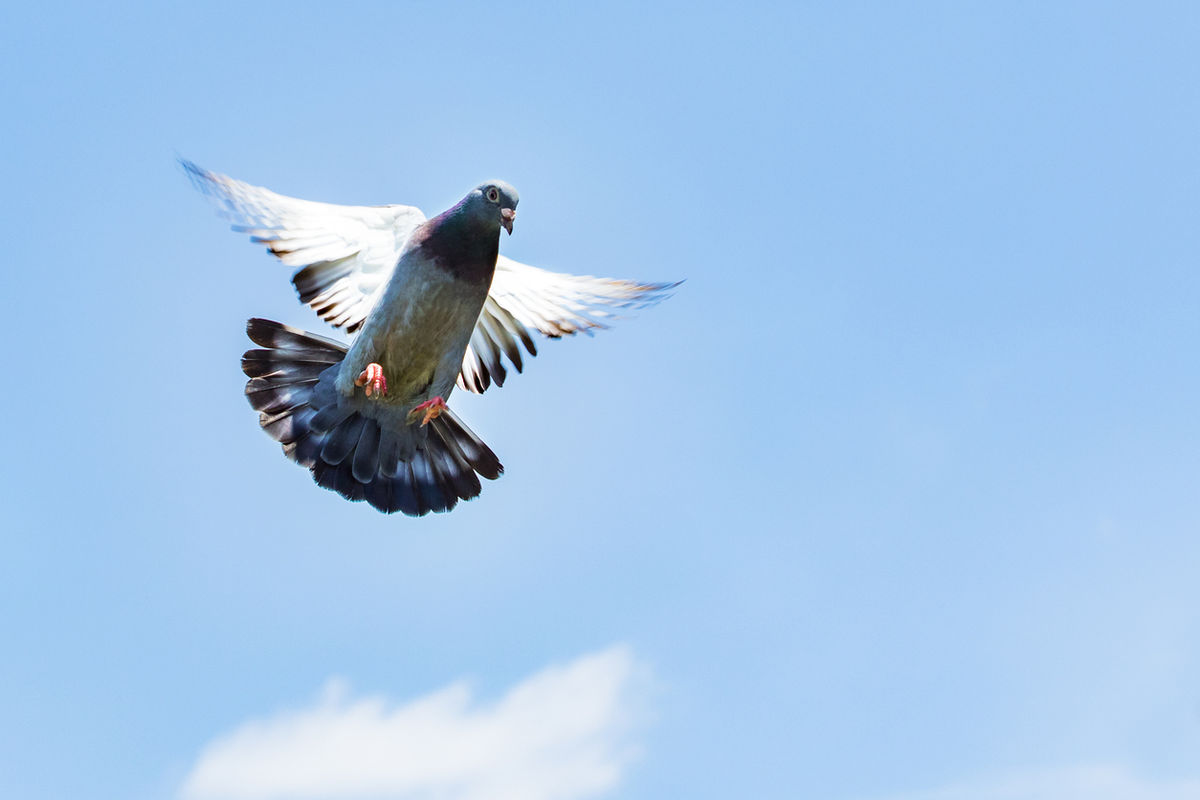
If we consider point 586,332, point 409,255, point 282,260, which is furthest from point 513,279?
point 282,260

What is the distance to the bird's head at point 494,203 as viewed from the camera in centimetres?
852

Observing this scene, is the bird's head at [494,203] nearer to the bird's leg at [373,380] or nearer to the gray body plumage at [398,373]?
the gray body plumage at [398,373]

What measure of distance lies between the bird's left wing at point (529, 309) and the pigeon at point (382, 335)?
0.03 meters

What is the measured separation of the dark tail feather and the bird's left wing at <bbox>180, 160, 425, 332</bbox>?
1.33 feet

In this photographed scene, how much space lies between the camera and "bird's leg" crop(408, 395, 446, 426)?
28.9 feet

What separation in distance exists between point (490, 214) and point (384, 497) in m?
2.53

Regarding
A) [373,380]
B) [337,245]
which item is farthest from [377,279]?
[373,380]

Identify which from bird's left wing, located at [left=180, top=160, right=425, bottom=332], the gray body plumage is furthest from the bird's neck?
bird's left wing, located at [left=180, top=160, right=425, bottom=332]

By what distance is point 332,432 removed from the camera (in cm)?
884

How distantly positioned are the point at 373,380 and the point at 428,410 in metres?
0.63

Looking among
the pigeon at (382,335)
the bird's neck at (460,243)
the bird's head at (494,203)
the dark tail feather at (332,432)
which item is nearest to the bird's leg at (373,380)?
the pigeon at (382,335)

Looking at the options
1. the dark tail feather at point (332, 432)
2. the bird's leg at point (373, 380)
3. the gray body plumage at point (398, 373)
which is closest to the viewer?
the bird's leg at point (373, 380)

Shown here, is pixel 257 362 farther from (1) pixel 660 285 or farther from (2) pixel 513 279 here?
(1) pixel 660 285

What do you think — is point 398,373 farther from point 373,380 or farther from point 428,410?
point 428,410
